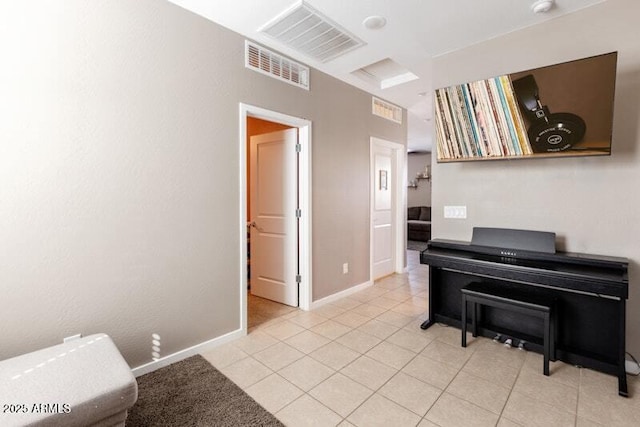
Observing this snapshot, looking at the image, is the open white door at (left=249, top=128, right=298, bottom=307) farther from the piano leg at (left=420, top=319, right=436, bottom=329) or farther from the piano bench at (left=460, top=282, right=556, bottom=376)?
the piano bench at (left=460, top=282, right=556, bottom=376)

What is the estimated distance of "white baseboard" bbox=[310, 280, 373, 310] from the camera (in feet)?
A: 11.6

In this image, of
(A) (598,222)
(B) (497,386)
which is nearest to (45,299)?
(B) (497,386)

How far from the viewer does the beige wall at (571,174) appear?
2.20m

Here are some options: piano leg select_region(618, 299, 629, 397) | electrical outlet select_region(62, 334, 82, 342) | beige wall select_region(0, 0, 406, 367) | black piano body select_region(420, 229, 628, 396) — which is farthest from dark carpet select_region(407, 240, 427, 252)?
electrical outlet select_region(62, 334, 82, 342)

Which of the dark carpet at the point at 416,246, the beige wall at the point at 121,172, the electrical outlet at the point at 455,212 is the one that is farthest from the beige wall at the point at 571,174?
the dark carpet at the point at 416,246

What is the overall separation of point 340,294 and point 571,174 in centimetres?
263

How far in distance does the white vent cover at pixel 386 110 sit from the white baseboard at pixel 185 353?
3.32m

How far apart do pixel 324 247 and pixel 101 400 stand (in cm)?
255

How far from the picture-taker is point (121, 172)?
2.06m

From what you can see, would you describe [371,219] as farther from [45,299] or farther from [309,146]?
[45,299]

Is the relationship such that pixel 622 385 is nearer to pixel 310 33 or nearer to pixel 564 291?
pixel 564 291

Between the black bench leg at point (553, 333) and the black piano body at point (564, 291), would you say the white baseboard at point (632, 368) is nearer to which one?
the black piano body at point (564, 291)

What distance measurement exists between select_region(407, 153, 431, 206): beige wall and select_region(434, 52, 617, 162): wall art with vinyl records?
7234 mm

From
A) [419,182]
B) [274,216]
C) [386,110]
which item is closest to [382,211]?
[386,110]
